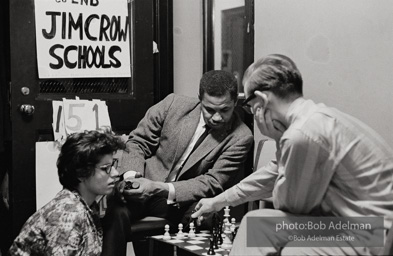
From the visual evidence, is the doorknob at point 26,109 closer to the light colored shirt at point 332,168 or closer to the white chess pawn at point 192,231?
the white chess pawn at point 192,231

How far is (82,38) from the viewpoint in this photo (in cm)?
425

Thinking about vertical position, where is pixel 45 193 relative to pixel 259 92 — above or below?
below

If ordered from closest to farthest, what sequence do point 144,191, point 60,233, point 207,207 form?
1. point 60,233
2. point 207,207
3. point 144,191

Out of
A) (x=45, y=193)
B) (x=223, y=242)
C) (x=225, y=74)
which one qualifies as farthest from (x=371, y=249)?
(x=45, y=193)

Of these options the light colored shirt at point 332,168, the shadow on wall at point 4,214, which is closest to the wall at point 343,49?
the light colored shirt at point 332,168

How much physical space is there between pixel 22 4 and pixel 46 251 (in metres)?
1.84

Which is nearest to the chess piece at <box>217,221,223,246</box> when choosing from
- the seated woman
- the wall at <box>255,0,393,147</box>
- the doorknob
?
the seated woman

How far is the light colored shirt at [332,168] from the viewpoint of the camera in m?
2.16

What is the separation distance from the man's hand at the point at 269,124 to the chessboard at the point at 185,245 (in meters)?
0.75

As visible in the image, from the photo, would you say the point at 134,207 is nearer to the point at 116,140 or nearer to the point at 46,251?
the point at 116,140

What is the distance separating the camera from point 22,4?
13.1 feet

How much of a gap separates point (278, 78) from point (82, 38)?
2283 millimetres

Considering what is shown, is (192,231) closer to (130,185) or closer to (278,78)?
(130,185)

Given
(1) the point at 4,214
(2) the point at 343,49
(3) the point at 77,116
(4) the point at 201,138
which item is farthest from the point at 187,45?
(1) the point at 4,214
